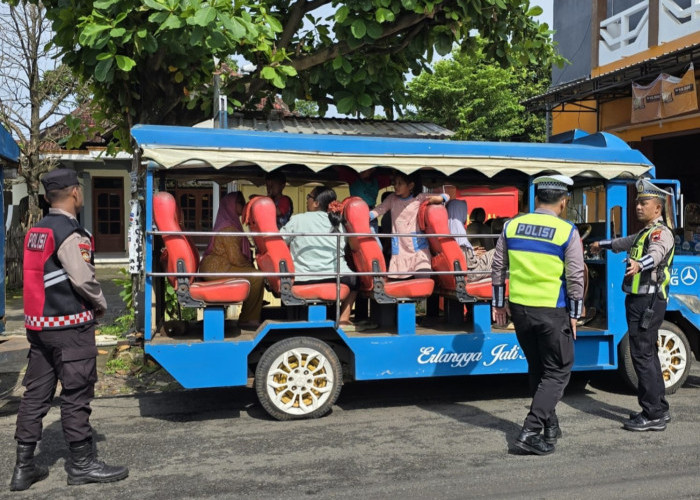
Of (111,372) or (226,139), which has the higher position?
(226,139)

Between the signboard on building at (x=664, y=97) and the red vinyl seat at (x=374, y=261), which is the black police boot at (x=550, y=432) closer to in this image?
the red vinyl seat at (x=374, y=261)

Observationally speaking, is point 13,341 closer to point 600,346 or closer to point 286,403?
point 286,403

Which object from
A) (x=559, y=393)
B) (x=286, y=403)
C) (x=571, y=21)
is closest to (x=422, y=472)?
(x=559, y=393)

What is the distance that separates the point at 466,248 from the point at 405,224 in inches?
28.4

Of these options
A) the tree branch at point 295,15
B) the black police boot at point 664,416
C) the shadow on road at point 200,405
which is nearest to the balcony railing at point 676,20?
the tree branch at point 295,15

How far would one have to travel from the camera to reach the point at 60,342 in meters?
4.16

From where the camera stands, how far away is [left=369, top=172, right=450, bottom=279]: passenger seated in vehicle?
6.29 metres

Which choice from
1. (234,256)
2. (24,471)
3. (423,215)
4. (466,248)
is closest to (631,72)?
(466,248)

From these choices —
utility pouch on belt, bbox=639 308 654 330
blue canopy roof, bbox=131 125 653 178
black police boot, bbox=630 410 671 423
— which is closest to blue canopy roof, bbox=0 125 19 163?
blue canopy roof, bbox=131 125 653 178

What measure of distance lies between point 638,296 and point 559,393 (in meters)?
1.21

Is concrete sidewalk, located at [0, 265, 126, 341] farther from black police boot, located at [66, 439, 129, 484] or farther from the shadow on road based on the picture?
black police boot, located at [66, 439, 129, 484]

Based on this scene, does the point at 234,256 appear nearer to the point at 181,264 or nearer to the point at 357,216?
the point at 181,264

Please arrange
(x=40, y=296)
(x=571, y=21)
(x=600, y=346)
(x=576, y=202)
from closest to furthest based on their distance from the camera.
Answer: (x=40, y=296) → (x=600, y=346) → (x=576, y=202) → (x=571, y=21)

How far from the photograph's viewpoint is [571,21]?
16266 mm
